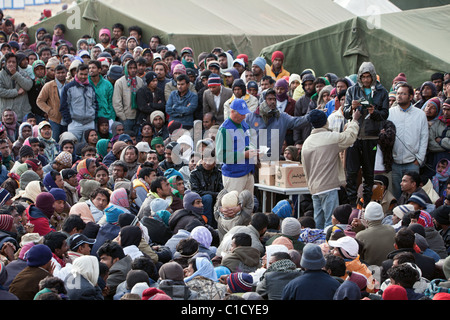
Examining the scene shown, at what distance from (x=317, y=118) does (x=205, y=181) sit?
73.2 inches

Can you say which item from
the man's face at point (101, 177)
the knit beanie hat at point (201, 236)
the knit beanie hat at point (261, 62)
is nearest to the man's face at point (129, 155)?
the man's face at point (101, 177)

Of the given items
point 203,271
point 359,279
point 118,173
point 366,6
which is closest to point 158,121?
point 118,173

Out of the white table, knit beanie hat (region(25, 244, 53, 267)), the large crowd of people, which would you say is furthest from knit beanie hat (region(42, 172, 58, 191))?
knit beanie hat (region(25, 244, 53, 267))

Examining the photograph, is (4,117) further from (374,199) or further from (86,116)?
(374,199)

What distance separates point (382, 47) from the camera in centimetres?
1297

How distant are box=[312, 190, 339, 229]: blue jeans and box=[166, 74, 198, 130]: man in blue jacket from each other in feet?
11.3

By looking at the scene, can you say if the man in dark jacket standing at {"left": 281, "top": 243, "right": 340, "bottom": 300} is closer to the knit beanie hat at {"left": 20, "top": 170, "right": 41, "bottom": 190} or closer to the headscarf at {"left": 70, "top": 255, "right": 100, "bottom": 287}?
the headscarf at {"left": 70, "top": 255, "right": 100, "bottom": 287}

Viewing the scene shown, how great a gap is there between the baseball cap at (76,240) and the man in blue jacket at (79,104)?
17.7ft

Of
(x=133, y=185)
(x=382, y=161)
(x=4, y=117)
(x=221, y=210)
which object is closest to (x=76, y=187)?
(x=133, y=185)

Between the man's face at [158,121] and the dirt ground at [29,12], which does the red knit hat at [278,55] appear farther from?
the dirt ground at [29,12]

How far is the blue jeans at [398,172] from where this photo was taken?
33.5ft

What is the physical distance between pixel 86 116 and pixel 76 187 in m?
2.83

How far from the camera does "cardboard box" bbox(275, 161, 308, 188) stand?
1000cm

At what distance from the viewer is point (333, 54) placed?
45.6ft
